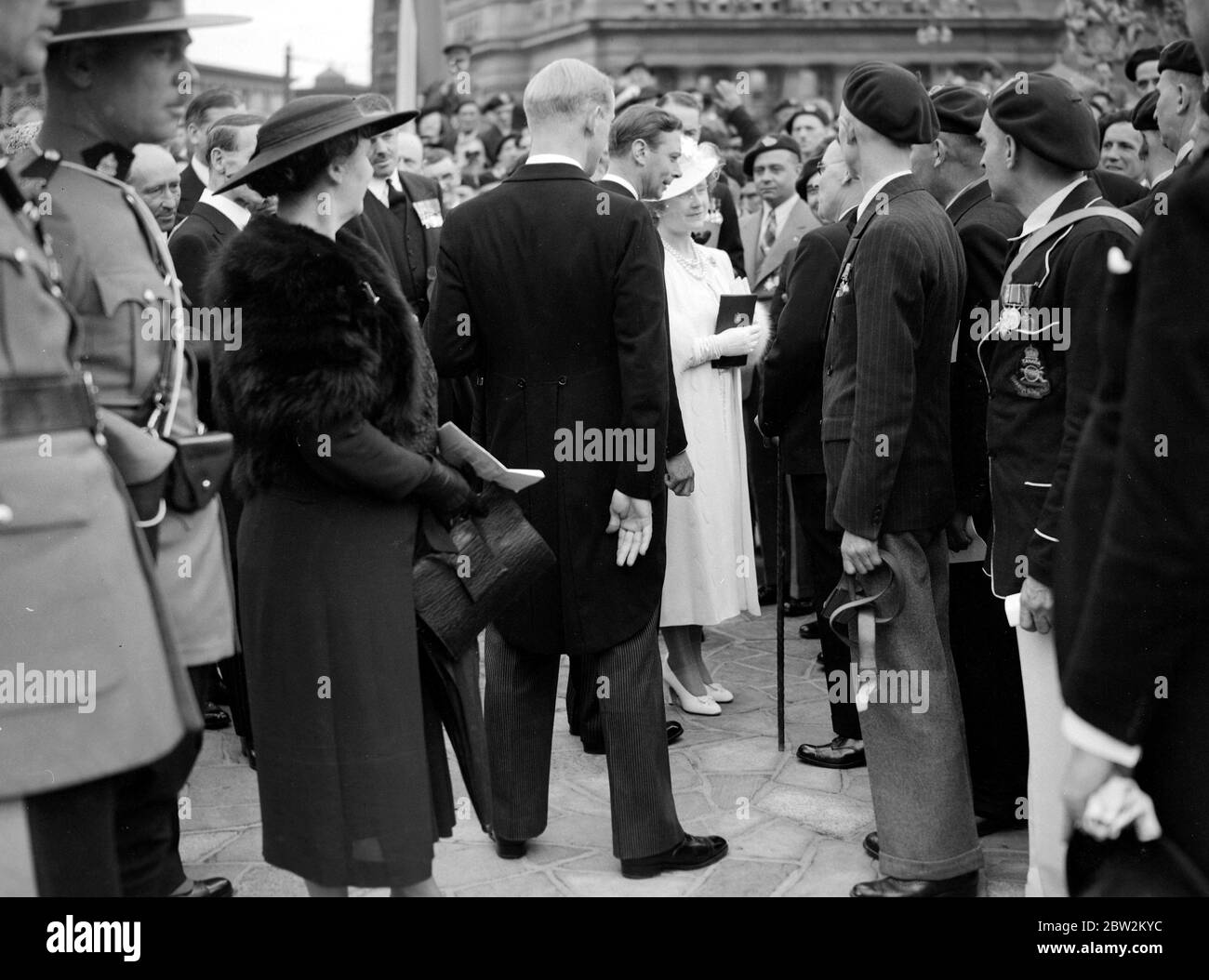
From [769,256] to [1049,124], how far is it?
13.1ft

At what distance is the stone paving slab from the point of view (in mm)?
4500

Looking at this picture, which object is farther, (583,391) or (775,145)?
(775,145)

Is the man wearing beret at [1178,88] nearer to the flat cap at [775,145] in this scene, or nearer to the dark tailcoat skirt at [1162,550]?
the flat cap at [775,145]

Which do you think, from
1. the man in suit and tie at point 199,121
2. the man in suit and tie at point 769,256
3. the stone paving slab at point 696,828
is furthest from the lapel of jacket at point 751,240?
the stone paving slab at point 696,828

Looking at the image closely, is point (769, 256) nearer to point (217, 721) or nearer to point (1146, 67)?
point (1146, 67)

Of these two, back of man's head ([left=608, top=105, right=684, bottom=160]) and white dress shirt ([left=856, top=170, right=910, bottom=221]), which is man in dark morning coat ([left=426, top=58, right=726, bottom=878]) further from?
back of man's head ([left=608, top=105, right=684, bottom=160])

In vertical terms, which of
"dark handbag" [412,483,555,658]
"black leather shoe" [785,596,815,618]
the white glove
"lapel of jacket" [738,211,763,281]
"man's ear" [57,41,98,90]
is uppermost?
"man's ear" [57,41,98,90]

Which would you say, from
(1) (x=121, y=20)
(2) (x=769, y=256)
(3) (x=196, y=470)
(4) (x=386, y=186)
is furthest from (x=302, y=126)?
(2) (x=769, y=256)

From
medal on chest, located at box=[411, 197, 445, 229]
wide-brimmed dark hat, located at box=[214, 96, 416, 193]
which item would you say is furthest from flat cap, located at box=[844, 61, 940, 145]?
medal on chest, located at box=[411, 197, 445, 229]

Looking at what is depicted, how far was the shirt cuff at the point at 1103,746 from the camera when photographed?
2164mm

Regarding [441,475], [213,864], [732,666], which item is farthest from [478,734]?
[732,666]

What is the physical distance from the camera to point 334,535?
360cm

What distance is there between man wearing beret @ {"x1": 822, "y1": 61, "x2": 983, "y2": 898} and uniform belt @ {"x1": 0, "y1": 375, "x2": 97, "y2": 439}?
2.29m
